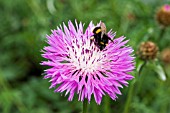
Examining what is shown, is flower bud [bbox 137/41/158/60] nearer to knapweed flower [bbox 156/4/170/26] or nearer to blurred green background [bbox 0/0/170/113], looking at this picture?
blurred green background [bbox 0/0/170/113]

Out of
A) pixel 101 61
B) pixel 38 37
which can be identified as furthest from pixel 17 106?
pixel 101 61

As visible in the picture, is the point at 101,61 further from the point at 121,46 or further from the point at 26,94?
the point at 26,94

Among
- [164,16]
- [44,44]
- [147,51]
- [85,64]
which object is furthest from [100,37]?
[44,44]

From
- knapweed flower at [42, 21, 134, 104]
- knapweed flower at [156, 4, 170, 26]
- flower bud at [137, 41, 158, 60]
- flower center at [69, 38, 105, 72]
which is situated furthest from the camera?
knapweed flower at [156, 4, 170, 26]

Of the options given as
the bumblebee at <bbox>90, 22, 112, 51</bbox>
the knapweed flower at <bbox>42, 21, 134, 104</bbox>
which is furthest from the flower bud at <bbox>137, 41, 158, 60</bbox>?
the bumblebee at <bbox>90, 22, 112, 51</bbox>

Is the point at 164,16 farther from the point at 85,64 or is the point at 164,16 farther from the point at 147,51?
the point at 85,64

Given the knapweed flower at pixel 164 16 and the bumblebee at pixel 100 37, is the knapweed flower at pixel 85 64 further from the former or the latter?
the knapweed flower at pixel 164 16
